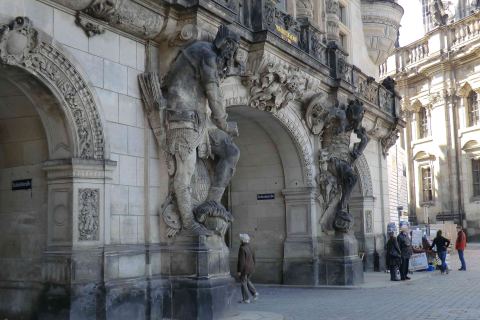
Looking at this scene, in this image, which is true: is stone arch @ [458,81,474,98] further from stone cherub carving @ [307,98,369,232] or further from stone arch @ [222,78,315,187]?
stone arch @ [222,78,315,187]

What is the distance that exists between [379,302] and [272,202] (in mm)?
4413

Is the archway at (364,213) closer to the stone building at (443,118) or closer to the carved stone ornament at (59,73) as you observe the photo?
the carved stone ornament at (59,73)

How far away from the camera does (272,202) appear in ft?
55.2

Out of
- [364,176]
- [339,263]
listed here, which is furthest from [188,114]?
[364,176]

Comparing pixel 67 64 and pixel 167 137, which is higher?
pixel 67 64

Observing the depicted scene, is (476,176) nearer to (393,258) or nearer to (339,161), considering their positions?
(393,258)

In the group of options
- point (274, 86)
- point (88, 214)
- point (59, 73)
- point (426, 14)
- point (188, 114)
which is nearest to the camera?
point (59, 73)

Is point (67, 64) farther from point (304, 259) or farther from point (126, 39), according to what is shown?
point (304, 259)

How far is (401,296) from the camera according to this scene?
47.4 feet

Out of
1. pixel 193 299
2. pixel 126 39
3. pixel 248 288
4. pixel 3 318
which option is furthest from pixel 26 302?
pixel 248 288

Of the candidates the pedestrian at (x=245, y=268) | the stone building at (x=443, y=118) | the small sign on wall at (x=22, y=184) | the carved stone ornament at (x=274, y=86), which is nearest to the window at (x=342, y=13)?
the carved stone ornament at (x=274, y=86)

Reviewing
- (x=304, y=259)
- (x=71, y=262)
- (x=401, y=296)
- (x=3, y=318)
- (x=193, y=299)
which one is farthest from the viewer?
(x=304, y=259)

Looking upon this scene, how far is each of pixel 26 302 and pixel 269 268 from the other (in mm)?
8352

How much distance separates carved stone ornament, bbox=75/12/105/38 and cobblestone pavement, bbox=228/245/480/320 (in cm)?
569
